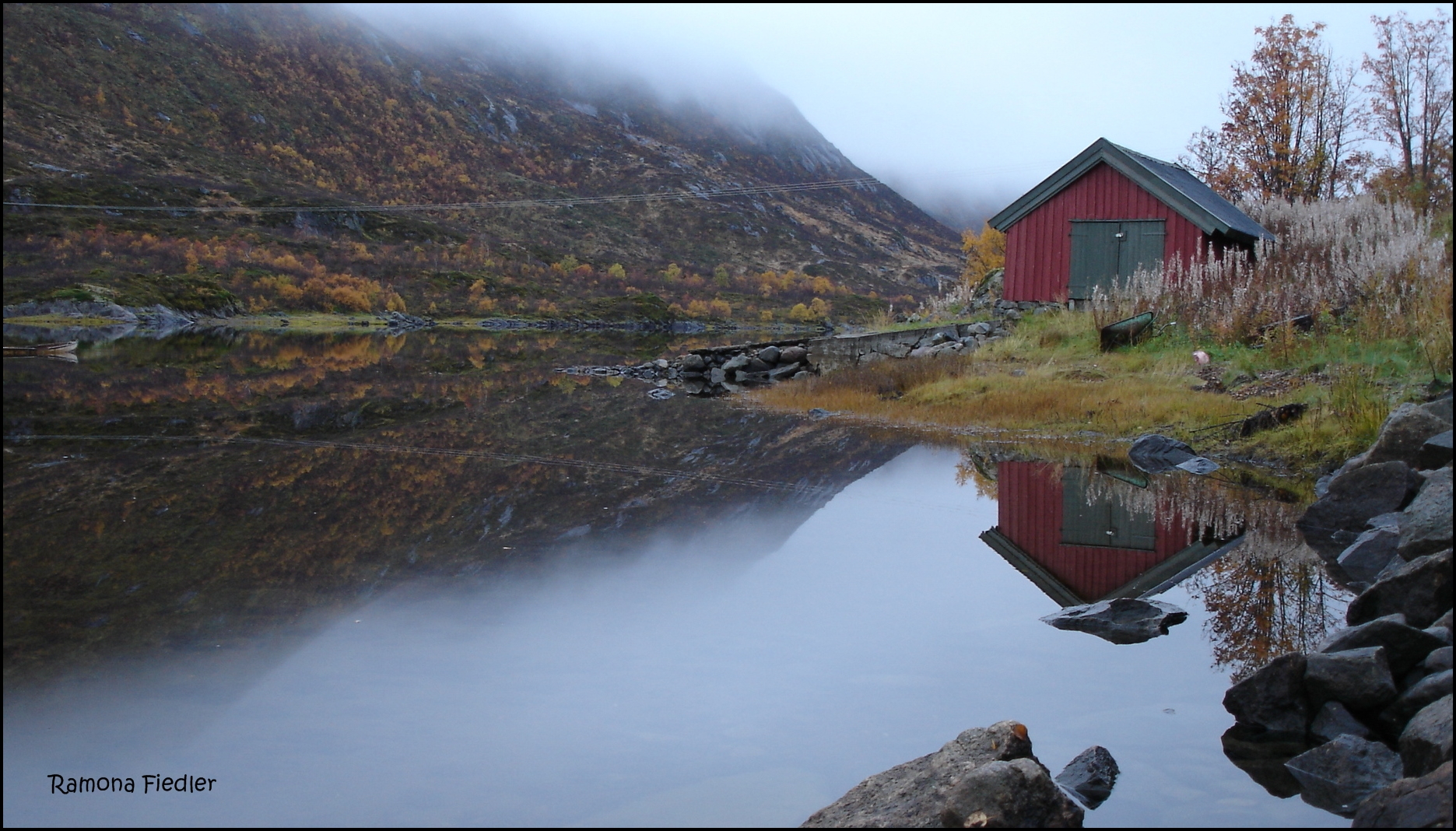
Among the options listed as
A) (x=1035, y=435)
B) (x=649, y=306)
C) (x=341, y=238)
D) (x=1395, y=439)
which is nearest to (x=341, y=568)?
(x=1395, y=439)

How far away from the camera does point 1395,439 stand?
22.7ft

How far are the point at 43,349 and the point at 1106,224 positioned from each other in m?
26.2

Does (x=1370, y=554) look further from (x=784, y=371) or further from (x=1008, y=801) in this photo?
(x=784, y=371)

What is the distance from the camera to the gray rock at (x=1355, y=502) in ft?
21.9

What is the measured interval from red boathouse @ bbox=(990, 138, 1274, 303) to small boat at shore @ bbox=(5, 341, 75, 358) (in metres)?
23.7

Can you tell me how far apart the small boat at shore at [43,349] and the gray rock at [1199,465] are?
24780 millimetres

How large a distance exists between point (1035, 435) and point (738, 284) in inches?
3522

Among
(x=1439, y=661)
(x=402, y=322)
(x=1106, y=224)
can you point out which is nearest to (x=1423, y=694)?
(x=1439, y=661)

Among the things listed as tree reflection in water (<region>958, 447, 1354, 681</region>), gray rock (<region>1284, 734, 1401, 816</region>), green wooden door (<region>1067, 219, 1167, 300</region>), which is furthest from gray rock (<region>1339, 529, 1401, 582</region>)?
green wooden door (<region>1067, 219, 1167, 300</region>)

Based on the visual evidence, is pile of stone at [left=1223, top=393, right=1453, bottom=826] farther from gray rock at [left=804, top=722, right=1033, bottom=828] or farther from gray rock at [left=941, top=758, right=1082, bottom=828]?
gray rock at [left=804, top=722, right=1033, bottom=828]

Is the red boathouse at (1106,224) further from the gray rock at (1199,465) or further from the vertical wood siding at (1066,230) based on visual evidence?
the gray rock at (1199,465)

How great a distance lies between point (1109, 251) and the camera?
21.6 metres

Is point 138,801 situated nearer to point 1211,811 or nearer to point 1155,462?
point 1211,811

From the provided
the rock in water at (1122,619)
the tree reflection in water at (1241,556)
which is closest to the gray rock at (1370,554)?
the tree reflection in water at (1241,556)
